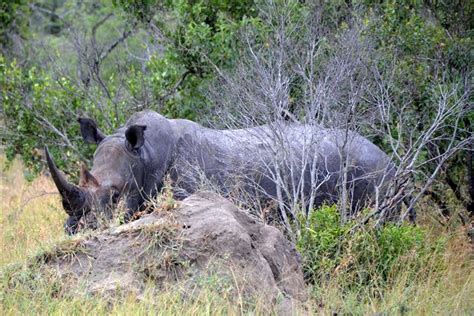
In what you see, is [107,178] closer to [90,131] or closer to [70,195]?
[70,195]

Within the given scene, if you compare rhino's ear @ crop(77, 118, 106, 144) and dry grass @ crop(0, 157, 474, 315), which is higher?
rhino's ear @ crop(77, 118, 106, 144)

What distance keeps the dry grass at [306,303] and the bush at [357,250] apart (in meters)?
0.11

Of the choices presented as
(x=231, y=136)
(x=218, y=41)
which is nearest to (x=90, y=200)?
(x=231, y=136)

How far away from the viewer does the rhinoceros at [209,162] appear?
9.55m

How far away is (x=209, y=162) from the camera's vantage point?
10.4 m

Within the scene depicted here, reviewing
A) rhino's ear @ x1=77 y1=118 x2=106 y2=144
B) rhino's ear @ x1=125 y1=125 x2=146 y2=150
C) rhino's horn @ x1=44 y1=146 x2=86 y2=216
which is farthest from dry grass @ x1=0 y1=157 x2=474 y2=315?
rhino's ear @ x1=125 y1=125 x2=146 y2=150

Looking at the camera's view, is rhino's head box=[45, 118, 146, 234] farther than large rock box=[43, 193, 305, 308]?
Yes

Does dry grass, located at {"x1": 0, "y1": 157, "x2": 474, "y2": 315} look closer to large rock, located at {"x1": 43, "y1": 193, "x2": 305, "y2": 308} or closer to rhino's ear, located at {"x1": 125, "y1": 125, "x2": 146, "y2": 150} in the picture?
large rock, located at {"x1": 43, "y1": 193, "x2": 305, "y2": 308}

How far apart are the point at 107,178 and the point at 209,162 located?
1.24 m

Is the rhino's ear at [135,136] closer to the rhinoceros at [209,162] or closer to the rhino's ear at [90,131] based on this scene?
the rhinoceros at [209,162]

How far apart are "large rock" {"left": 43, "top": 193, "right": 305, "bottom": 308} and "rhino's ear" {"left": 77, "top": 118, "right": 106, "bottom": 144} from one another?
297 centimetres

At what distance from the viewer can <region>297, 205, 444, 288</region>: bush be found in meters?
8.39

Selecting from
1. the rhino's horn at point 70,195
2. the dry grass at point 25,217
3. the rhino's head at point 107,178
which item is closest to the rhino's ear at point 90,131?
the rhino's head at point 107,178

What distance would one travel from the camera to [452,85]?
33.0 feet
